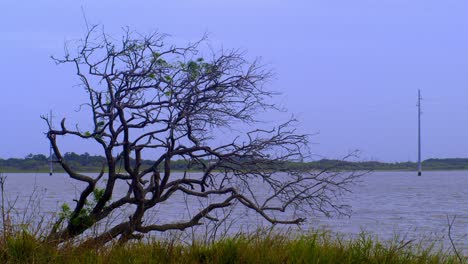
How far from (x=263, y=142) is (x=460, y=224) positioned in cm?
1964

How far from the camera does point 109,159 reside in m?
10.6

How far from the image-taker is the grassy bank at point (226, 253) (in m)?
7.70

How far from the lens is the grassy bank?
7703 mm

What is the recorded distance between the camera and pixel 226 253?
8.11 meters

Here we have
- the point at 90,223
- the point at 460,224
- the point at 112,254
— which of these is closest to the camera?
the point at 112,254

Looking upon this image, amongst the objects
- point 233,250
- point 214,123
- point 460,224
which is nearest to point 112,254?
point 233,250

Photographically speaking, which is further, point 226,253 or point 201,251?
point 201,251

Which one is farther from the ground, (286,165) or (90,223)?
(286,165)

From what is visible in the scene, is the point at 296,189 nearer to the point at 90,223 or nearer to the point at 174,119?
the point at 174,119

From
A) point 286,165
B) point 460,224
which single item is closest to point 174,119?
point 286,165

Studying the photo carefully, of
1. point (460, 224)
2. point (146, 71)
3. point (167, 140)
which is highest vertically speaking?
point (146, 71)

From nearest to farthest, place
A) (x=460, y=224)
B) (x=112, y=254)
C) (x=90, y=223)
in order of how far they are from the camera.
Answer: (x=112, y=254) → (x=90, y=223) → (x=460, y=224)

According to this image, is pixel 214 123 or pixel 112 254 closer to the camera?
pixel 112 254

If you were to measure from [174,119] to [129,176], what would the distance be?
107 cm
